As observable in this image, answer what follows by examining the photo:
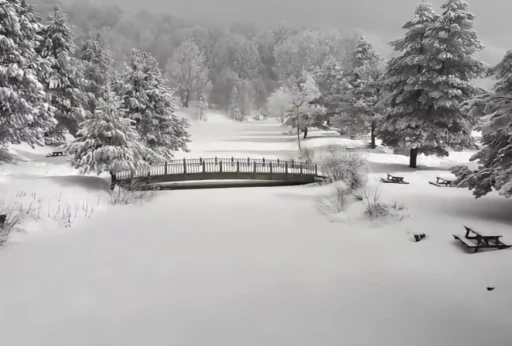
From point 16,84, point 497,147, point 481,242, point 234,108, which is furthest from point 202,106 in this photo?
point 481,242

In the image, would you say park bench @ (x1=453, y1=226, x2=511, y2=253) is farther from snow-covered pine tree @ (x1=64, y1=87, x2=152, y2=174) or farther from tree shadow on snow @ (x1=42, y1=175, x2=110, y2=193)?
tree shadow on snow @ (x1=42, y1=175, x2=110, y2=193)

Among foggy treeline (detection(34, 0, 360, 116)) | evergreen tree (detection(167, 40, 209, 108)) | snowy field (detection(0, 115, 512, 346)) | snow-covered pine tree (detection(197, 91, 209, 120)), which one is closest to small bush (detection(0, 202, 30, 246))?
snowy field (detection(0, 115, 512, 346))

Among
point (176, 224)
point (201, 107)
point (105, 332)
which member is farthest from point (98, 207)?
point (201, 107)

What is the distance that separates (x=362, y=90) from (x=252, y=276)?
2903cm

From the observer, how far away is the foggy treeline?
68938 millimetres

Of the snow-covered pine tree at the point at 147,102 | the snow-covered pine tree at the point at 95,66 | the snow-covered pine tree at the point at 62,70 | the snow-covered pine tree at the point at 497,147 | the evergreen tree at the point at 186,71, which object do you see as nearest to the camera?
the snow-covered pine tree at the point at 497,147

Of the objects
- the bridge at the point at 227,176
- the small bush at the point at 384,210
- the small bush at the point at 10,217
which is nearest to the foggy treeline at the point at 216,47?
the bridge at the point at 227,176

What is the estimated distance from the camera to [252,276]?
27.3 ft

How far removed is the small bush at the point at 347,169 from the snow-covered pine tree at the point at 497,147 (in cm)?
482

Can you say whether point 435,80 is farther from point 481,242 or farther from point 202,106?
point 202,106

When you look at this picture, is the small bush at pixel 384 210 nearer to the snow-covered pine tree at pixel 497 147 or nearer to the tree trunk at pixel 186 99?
the snow-covered pine tree at pixel 497 147

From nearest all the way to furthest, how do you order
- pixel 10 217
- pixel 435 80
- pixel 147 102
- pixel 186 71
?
pixel 10 217 < pixel 435 80 < pixel 147 102 < pixel 186 71

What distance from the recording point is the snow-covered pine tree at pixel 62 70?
26.1 metres

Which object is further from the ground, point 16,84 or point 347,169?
point 16,84
